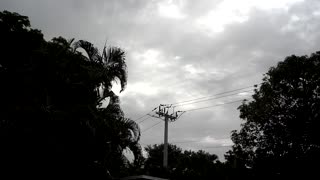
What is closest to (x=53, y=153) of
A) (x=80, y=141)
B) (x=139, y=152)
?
(x=80, y=141)

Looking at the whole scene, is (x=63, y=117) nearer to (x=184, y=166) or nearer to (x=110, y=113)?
(x=110, y=113)

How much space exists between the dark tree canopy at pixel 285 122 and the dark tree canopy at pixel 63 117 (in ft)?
36.3

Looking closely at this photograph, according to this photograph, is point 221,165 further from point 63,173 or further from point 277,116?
point 63,173

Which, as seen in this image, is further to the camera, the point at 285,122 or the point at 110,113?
the point at 285,122

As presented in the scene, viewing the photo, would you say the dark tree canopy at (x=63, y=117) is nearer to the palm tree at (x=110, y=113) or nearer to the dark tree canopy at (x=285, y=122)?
the palm tree at (x=110, y=113)

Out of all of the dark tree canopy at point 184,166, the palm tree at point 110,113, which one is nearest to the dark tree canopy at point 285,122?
the dark tree canopy at point 184,166

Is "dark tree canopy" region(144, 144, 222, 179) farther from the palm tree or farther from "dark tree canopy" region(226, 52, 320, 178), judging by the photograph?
the palm tree

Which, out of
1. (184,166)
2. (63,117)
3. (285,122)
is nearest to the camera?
(63,117)

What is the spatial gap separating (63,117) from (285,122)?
14.6 metres

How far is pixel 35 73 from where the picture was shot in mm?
15398

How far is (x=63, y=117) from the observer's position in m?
14.6

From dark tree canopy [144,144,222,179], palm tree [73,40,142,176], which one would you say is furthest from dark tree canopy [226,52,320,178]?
palm tree [73,40,142,176]

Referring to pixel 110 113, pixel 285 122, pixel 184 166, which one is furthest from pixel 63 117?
pixel 184 166

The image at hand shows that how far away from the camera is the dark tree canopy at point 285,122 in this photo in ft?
79.8
